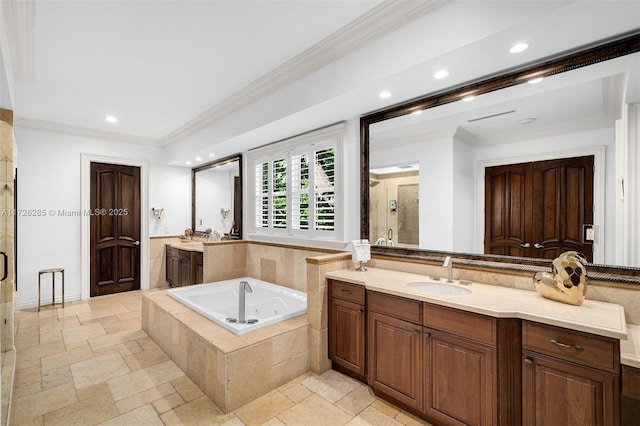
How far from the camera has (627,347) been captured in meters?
1.35

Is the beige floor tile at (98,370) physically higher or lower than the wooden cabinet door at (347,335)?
lower

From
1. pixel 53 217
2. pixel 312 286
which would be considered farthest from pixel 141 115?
pixel 312 286

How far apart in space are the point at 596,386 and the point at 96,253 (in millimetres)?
5997

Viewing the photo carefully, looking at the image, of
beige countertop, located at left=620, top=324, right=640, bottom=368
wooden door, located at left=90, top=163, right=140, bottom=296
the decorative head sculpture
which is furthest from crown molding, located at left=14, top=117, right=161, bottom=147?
beige countertop, located at left=620, top=324, right=640, bottom=368

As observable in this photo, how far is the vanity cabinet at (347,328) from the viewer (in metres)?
2.31

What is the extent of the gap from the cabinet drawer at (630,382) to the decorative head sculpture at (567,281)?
1.32ft

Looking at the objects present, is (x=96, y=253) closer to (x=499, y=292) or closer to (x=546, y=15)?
(x=499, y=292)

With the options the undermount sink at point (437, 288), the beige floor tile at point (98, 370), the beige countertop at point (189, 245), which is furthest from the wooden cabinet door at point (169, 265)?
the undermount sink at point (437, 288)

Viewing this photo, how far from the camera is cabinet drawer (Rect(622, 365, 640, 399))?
1250mm

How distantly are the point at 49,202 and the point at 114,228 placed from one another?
3.03ft

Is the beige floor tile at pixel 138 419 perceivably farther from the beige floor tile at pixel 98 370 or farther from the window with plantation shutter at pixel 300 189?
the window with plantation shutter at pixel 300 189

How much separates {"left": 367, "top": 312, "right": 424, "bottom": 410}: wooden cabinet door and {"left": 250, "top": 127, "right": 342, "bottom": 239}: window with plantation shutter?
1248 millimetres

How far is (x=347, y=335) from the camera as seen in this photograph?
94.7 inches

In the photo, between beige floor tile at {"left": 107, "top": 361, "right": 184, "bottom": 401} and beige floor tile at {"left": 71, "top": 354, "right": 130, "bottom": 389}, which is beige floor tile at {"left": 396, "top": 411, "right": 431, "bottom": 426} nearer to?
beige floor tile at {"left": 107, "top": 361, "right": 184, "bottom": 401}
